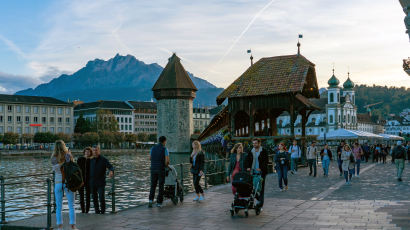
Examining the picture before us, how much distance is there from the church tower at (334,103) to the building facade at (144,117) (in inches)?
2048

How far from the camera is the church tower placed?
121688 millimetres

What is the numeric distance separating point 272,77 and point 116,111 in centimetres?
10705

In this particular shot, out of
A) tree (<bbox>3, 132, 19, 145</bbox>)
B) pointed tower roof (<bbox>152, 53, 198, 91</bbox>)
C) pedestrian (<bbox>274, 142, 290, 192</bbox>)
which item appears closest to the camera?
pedestrian (<bbox>274, 142, 290, 192</bbox>)

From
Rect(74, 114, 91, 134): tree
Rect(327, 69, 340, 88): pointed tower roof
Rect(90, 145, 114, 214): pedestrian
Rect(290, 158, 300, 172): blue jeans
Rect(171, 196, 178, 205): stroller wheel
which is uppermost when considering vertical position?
Rect(327, 69, 340, 88): pointed tower roof

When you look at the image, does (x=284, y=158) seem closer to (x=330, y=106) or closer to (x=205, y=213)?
(x=205, y=213)

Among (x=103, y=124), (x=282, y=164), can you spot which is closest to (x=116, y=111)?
(x=103, y=124)

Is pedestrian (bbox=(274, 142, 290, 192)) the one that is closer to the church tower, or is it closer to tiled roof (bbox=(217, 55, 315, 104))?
Answer: tiled roof (bbox=(217, 55, 315, 104))

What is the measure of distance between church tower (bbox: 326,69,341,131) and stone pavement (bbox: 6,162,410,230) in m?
111

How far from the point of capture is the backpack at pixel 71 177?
8.88 m

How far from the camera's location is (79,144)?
10481 centimetres

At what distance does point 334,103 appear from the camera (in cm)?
12194

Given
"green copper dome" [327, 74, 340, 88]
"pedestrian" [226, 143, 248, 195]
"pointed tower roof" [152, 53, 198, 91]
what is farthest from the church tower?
"pedestrian" [226, 143, 248, 195]

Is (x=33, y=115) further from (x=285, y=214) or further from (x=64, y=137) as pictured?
(x=285, y=214)

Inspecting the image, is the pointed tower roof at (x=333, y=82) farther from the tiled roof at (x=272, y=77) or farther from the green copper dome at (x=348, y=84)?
the tiled roof at (x=272, y=77)
